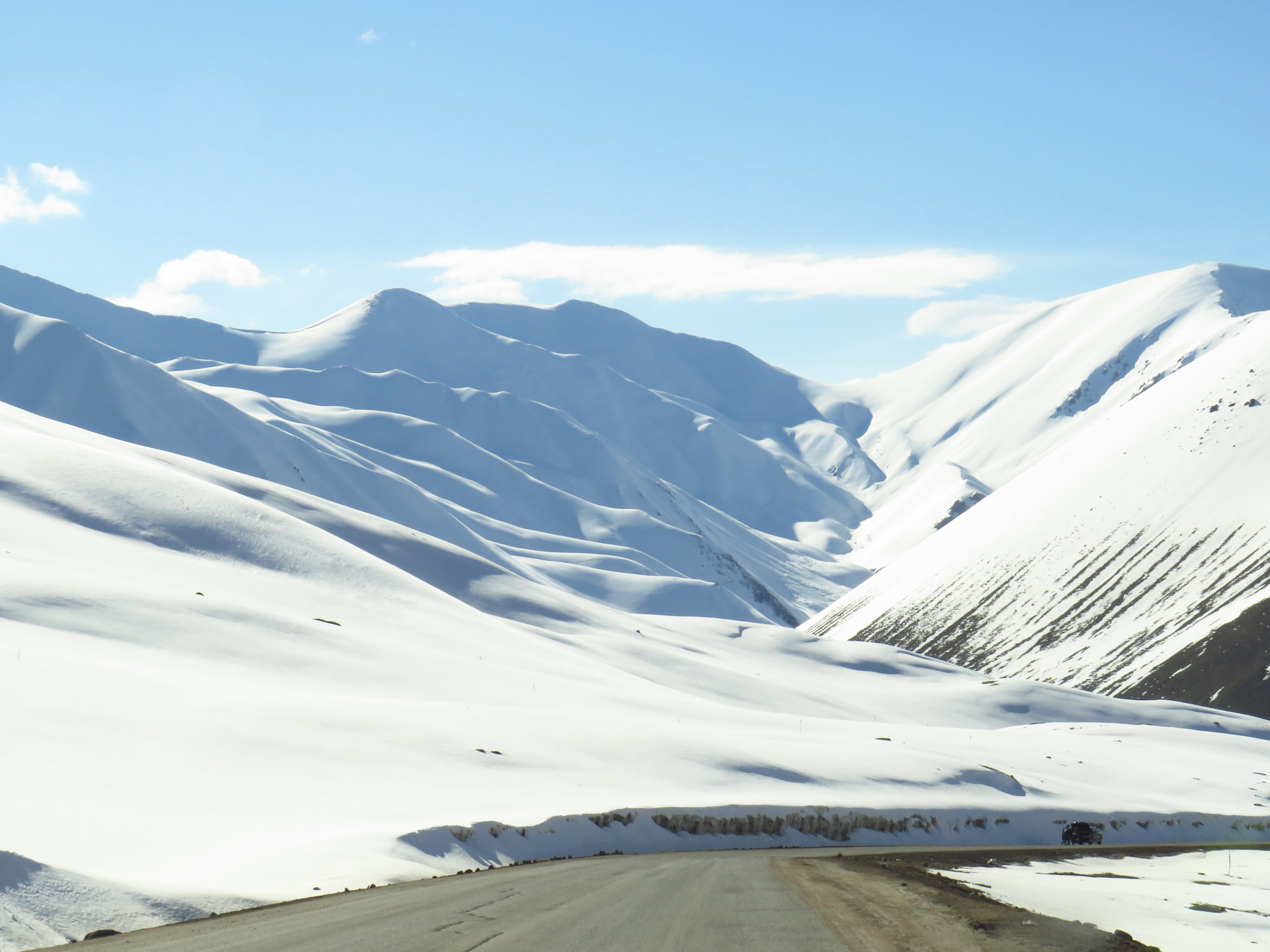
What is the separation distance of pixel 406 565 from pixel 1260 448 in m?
140

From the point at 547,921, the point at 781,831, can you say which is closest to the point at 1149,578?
the point at 781,831

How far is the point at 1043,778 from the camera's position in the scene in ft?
178

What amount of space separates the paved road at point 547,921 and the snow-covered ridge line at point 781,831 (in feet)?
12.3

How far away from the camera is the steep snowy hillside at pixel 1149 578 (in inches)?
5344

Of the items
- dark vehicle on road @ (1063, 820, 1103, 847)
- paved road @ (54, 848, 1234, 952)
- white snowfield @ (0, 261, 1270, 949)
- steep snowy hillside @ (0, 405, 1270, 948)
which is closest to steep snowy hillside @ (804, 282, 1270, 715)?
steep snowy hillside @ (0, 405, 1270, 948)

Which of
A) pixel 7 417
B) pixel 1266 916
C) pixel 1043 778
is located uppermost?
pixel 7 417

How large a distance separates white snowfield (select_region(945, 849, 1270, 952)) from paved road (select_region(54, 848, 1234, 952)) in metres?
3.39

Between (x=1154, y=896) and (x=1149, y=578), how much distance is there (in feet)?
505

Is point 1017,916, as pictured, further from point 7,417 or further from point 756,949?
point 7,417

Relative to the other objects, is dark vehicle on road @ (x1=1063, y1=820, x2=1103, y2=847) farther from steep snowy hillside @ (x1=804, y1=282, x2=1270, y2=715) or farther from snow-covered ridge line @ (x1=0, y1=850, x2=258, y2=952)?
steep snowy hillside @ (x1=804, y1=282, x2=1270, y2=715)

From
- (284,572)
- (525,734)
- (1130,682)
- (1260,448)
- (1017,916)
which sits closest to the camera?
(1017,916)

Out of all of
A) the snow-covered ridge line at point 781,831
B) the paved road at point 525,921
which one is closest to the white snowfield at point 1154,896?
the paved road at point 525,921

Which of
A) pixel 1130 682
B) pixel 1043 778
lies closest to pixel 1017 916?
pixel 1043 778

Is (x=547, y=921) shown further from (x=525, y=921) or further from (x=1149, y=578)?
(x=1149, y=578)
